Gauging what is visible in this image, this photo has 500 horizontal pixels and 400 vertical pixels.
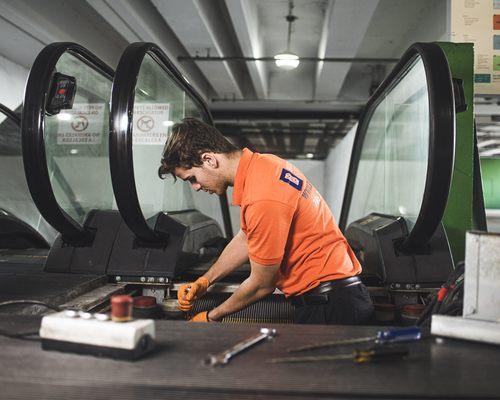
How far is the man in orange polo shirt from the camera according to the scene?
6.48ft

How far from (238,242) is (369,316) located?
78 centimetres

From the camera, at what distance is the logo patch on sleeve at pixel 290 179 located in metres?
1.96

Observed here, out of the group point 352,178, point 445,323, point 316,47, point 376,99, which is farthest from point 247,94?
point 445,323

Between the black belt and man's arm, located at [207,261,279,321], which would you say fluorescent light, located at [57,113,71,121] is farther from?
the black belt

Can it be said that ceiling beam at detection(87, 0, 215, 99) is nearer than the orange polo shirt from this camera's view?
No

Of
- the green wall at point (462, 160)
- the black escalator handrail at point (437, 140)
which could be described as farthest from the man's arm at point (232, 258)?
the green wall at point (462, 160)

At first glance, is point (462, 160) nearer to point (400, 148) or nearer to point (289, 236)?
point (400, 148)

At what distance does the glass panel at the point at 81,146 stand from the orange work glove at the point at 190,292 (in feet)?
5.33

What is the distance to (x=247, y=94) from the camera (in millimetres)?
11102

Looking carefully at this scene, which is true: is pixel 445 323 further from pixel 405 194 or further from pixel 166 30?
pixel 166 30

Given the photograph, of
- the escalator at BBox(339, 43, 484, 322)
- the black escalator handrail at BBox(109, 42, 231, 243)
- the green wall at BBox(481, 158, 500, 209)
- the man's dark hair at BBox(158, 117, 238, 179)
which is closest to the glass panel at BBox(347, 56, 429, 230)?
the escalator at BBox(339, 43, 484, 322)

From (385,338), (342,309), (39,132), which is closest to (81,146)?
(39,132)

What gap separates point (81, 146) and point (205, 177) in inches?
99.7

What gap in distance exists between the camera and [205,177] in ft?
7.10
